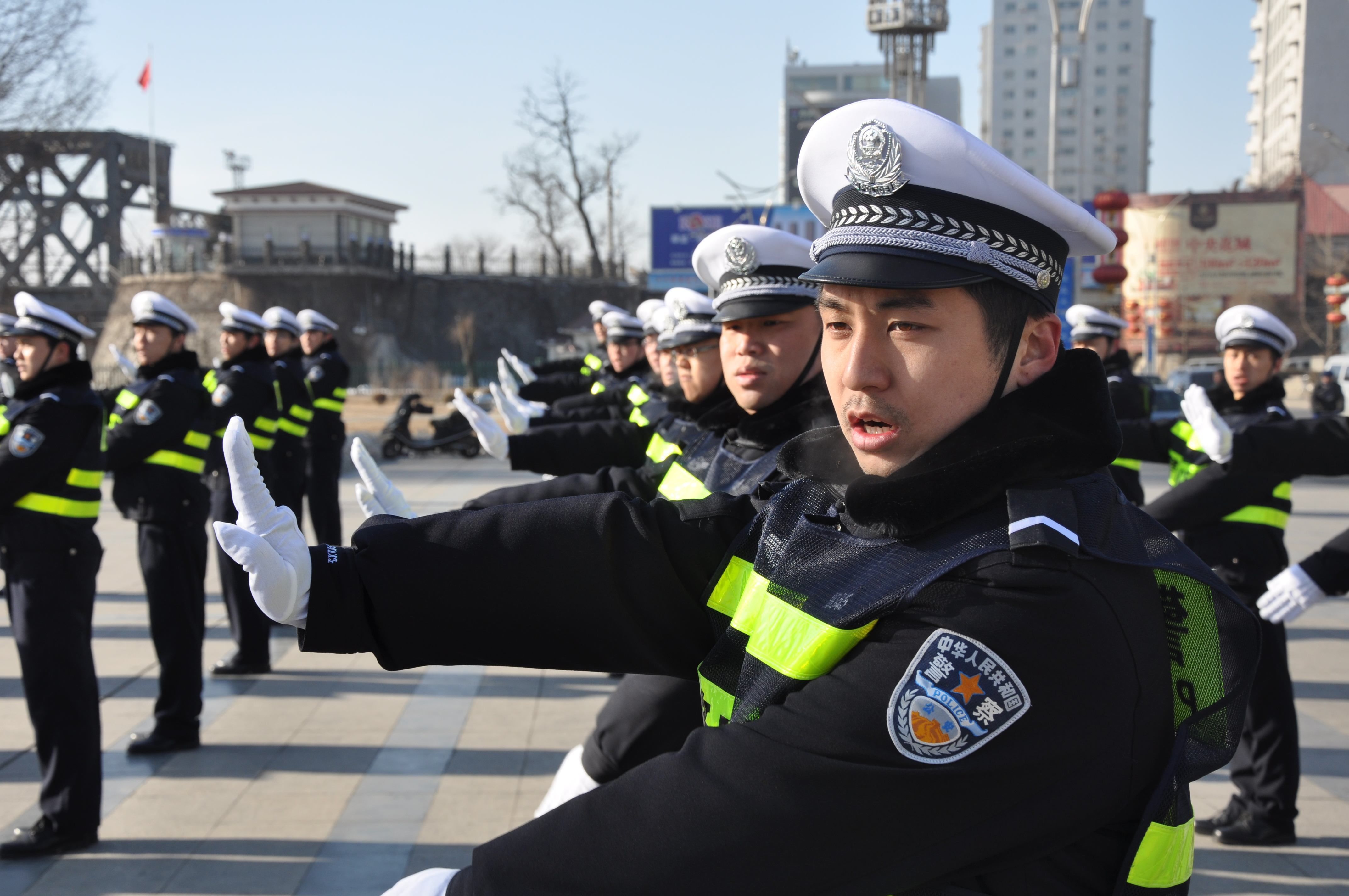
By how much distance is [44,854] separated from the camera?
4504 millimetres

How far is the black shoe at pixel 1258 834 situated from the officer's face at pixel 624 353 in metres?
7.42

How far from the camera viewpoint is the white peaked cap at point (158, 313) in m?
6.25

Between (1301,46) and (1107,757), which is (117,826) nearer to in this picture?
(1107,757)

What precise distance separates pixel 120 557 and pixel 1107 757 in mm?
10977

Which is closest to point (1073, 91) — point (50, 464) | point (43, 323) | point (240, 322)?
point (240, 322)

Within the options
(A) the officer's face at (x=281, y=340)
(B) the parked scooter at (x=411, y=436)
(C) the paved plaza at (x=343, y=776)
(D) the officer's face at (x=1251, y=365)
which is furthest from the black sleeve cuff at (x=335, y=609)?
(B) the parked scooter at (x=411, y=436)

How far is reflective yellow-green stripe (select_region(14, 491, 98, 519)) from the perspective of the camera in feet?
15.4

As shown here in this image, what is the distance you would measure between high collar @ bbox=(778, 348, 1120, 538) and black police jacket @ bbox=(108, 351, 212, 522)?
533 cm

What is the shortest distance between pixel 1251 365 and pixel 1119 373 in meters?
2.27

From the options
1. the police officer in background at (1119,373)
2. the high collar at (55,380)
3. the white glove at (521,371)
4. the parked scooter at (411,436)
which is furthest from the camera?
the parked scooter at (411,436)

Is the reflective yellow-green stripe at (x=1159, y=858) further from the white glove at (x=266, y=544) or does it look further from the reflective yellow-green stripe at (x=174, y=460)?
the reflective yellow-green stripe at (x=174, y=460)

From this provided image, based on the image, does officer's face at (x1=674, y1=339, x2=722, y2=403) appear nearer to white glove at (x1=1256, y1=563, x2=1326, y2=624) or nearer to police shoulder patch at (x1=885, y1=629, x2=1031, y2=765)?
white glove at (x1=1256, y1=563, x2=1326, y2=624)

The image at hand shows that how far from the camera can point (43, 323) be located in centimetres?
496

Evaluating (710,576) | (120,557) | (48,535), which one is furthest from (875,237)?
(120,557)
